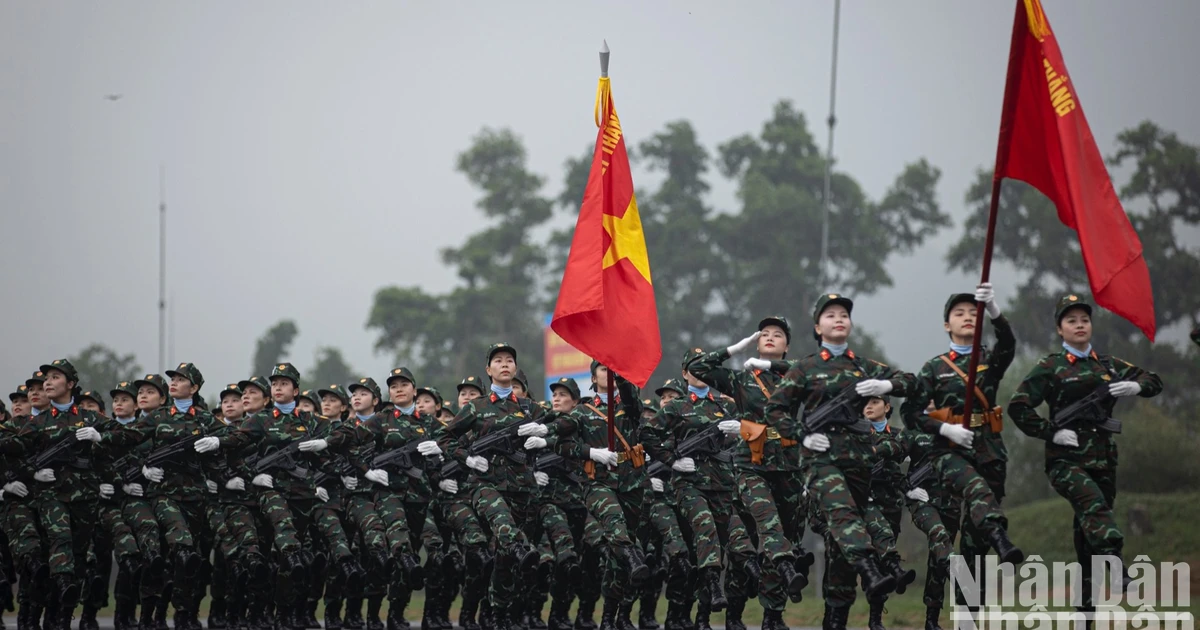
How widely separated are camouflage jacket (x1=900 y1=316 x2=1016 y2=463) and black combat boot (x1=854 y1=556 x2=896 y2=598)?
48.5 inches

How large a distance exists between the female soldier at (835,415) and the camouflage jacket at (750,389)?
1141 millimetres

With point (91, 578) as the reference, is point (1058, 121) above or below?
above

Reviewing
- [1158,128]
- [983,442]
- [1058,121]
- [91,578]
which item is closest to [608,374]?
[983,442]

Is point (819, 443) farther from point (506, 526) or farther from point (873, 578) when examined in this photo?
point (506, 526)

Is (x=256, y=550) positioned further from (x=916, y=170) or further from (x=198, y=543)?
(x=916, y=170)

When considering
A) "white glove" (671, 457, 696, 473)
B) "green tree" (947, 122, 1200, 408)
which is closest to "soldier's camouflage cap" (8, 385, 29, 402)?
"white glove" (671, 457, 696, 473)

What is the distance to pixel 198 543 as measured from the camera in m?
14.0

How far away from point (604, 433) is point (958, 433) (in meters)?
3.60

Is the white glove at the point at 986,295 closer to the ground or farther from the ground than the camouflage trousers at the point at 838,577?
farther from the ground

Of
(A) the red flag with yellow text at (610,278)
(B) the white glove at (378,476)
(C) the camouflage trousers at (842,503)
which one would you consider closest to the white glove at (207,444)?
(B) the white glove at (378,476)

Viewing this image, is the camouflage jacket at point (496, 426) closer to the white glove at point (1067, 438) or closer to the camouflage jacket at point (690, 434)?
the camouflage jacket at point (690, 434)

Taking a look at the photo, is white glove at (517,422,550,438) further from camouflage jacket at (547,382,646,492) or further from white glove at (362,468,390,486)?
white glove at (362,468,390,486)

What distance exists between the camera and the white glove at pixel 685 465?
12.1 metres

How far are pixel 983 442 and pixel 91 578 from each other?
860 cm
